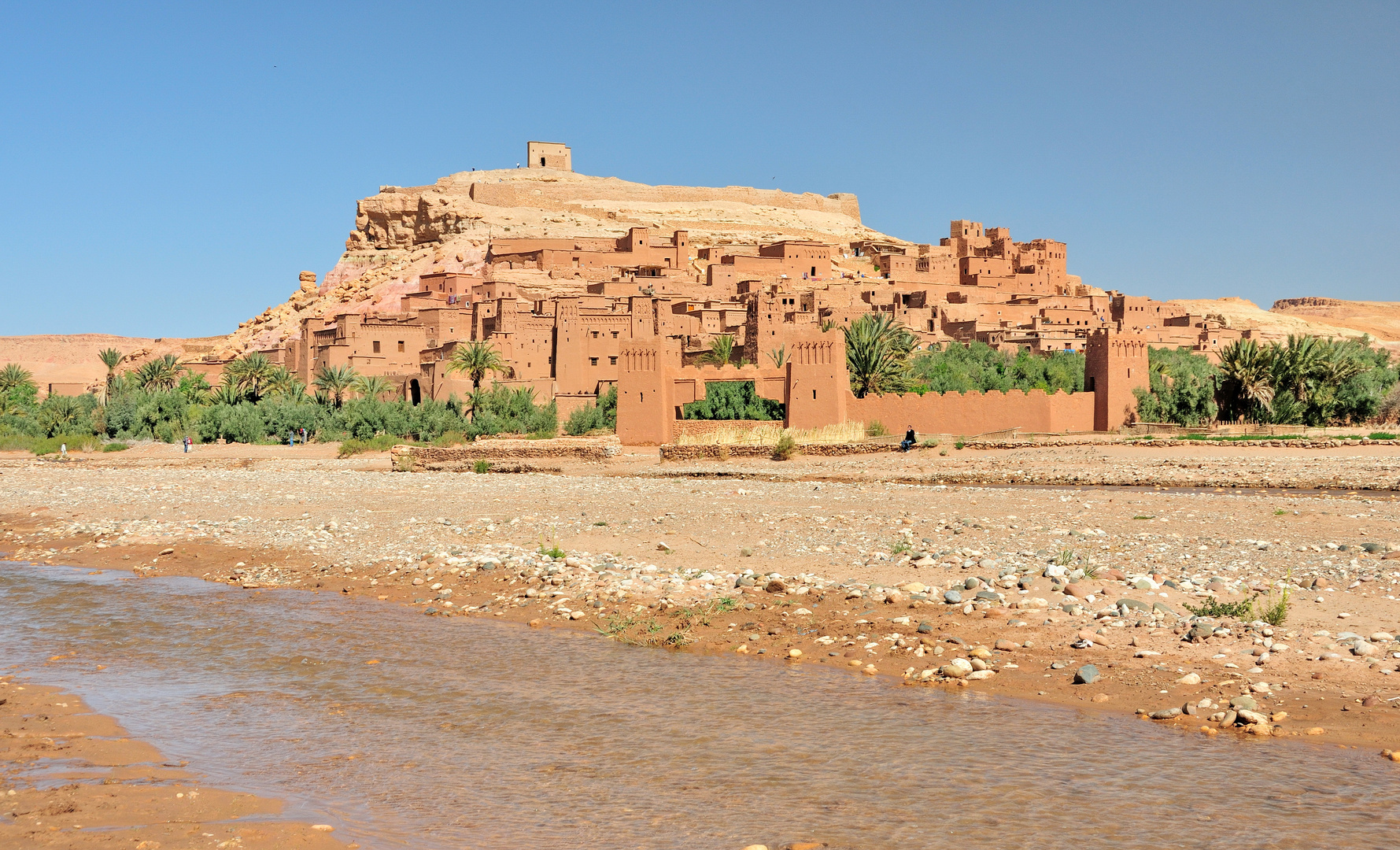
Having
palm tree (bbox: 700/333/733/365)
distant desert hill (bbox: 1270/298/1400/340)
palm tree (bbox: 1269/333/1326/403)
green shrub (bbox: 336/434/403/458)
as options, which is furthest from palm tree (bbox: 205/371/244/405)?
distant desert hill (bbox: 1270/298/1400/340)

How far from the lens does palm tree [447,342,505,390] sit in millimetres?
38312

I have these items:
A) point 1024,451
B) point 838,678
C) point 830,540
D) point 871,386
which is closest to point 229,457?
point 871,386

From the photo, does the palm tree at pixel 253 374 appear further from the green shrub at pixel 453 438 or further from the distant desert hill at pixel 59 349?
the distant desert hill at pixel 59 349

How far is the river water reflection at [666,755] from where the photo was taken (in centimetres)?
459

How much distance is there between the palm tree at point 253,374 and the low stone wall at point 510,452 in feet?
65.9

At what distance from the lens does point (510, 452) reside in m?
23.3

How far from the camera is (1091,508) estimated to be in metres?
13.9

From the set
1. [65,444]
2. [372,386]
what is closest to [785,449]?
[372,386]

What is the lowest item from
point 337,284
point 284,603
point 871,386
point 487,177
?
point 284,603

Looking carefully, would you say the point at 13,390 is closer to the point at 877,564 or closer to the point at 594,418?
the point at 594,418

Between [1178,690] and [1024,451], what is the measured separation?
Result: 17.8m

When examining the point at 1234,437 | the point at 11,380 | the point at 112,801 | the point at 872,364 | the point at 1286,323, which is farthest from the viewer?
the point at 1286,323

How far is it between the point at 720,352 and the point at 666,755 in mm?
33262

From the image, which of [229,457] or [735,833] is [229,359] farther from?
[735,833]
